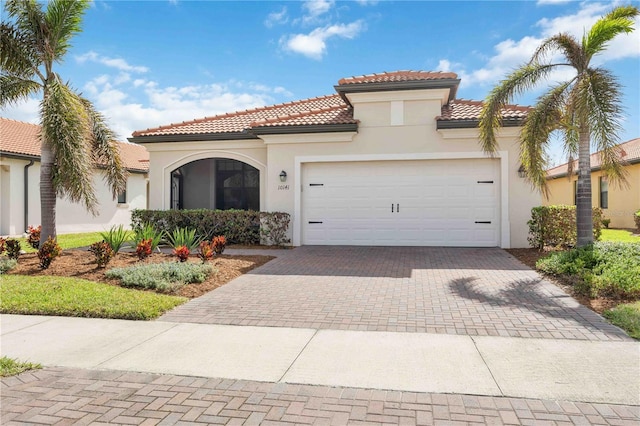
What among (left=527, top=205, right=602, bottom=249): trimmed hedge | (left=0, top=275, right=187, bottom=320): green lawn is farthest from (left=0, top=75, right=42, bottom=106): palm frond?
(left=527, top=205, right=602, bottom=249): trimmed hedge

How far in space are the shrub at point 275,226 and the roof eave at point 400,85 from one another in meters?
4.46

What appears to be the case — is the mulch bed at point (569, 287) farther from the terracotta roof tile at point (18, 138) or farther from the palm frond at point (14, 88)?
the terracotta roof tile at point (18, 138)

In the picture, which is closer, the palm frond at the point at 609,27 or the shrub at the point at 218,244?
the palm frond at the point at 609,27

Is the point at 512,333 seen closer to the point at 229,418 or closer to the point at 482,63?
the point at 229,418

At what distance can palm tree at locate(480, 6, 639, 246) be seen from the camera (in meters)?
8.70

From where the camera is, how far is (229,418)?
3270mm

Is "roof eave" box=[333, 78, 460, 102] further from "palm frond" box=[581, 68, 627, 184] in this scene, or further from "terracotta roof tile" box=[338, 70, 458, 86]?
"palm frond" box=[581, 68, 627, 184]

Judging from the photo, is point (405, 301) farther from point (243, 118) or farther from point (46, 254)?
point (243, 118)

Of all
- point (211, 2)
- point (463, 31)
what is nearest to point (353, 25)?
point (463, 31)

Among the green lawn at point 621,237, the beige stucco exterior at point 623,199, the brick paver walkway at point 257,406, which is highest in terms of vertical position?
the beige stucco exterior at point 623,199

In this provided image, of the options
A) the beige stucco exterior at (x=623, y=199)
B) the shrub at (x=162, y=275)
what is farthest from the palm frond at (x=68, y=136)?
the beige stucco exterior at (x=623, y=199)

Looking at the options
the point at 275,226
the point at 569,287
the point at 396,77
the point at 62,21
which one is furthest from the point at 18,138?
the point at 569,287

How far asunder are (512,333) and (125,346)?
15.2 ft

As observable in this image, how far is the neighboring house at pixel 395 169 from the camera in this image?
12.8 metres
